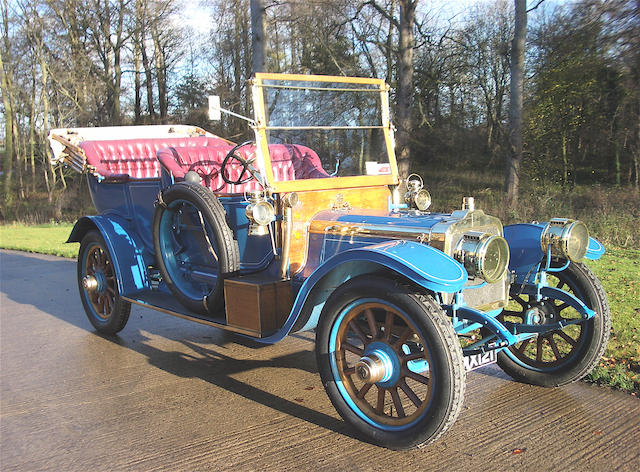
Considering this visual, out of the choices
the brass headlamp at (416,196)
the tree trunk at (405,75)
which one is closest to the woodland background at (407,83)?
the tree trunk at (405,75)

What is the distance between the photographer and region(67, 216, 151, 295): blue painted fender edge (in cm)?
491

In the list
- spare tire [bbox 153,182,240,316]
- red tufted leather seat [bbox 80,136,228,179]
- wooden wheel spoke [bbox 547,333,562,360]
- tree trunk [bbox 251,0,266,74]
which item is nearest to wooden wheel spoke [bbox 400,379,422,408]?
wooden wheel spoke [bbox 547,333,562,360]

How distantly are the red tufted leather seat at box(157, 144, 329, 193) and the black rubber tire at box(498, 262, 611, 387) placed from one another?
1852 millimetres

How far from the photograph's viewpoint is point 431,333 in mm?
2699

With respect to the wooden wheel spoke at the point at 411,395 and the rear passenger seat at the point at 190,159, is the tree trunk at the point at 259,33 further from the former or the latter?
the wooden wheel spoke at the point at 411,395

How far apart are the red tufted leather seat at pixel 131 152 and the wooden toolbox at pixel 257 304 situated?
2.55m

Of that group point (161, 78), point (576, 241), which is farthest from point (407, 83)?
point (161, 78)

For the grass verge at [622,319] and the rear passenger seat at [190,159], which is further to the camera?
the rear passenger seat at [190,159]

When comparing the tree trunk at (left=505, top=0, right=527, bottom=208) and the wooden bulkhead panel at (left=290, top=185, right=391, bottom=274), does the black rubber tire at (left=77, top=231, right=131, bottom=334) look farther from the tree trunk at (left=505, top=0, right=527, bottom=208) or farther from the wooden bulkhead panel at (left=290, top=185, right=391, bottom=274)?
the tree trunk at (left=505, top=0, right=527, bottom=208)

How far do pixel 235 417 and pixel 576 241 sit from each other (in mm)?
2358

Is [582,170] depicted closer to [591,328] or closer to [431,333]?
[591,328]

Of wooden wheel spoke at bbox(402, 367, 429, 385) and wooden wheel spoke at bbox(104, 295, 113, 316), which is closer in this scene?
wooden wheel spoke at bbox(402, 367, 429, 385)

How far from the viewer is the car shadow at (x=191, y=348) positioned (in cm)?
366

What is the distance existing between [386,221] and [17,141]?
88.8 ft
